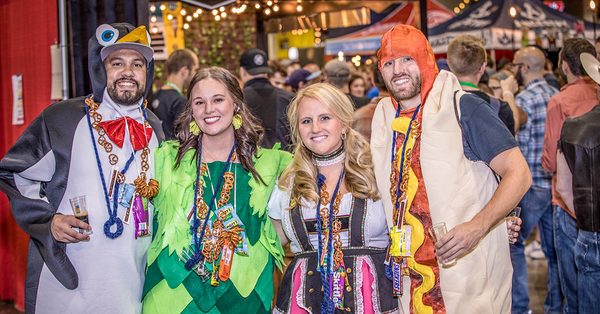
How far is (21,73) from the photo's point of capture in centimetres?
655

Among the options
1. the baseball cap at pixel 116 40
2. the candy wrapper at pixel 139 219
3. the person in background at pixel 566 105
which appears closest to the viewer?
the candy wrapper at pixel 139 219

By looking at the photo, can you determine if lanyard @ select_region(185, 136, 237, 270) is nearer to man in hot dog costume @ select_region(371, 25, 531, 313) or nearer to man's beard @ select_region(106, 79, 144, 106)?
man's beard @ select_region(106, 79, 144, 106)

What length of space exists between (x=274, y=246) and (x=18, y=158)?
4.35 feet

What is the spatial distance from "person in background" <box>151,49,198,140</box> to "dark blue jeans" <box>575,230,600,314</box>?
332 cm

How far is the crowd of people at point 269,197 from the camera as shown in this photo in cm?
317

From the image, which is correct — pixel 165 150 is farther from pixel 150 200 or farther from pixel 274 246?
pixel 274 246

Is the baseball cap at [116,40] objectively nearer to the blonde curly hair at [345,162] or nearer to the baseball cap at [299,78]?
the blonde curly hair at [345,162]

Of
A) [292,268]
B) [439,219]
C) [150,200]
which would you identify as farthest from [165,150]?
[439,219]

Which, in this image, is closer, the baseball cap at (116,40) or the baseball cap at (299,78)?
the baseball cap at (116,40)

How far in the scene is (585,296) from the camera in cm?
416

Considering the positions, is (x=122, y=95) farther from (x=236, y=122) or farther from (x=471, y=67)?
(x=471, y=67)

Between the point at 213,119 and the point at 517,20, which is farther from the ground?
the point at 517,20

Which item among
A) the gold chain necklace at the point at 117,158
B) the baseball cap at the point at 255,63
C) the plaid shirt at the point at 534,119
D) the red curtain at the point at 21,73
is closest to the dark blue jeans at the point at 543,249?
the plaid shirt at the point at 534,119

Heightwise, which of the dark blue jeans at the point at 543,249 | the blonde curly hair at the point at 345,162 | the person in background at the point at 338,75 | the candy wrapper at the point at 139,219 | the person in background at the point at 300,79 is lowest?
the dark blue jeans at the point at 543,249
